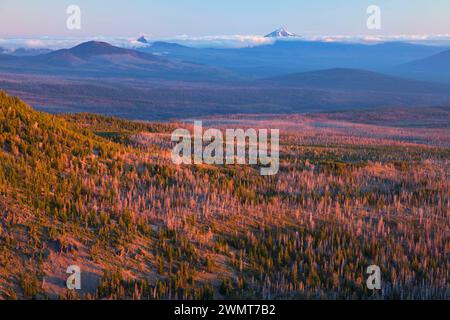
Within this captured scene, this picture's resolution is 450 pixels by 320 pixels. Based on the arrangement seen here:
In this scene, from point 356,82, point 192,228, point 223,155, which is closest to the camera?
point 192,228

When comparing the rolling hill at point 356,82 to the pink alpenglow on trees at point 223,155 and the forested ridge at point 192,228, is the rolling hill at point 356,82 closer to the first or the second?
the pink alpenglow on trees at point 223,155

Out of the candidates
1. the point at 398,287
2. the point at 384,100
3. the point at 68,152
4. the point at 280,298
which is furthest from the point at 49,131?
the point at 384,100

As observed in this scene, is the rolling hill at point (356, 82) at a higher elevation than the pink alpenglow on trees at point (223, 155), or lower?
higher

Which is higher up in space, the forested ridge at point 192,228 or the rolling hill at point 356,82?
the rolling hill at point 356,82

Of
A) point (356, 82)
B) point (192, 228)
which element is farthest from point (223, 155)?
point (356, 82)

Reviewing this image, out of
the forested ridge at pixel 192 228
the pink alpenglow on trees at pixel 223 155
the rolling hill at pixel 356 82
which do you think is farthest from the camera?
the rolling hill at pixel 356 82

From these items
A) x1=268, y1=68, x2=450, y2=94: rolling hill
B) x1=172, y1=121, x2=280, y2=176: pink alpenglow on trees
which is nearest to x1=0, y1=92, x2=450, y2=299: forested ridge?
x1=172, y1=121, x2=280, y2=176: pink alpenglow on trees

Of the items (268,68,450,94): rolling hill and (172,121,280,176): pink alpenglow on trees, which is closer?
(172,121,280,176): pink alpenglow on trees

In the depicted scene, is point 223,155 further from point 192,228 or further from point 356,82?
point 356,82

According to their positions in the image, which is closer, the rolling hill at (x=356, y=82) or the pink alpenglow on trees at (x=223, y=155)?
the pink alpenglow on trees at (x=223, y=155)

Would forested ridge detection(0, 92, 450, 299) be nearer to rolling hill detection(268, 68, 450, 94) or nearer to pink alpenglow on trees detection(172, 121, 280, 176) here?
→ pink alpenglow on trees detection(172, 121, 280, 176)

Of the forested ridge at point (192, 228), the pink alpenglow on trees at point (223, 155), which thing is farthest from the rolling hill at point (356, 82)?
the forested ridge at point (192, 228)

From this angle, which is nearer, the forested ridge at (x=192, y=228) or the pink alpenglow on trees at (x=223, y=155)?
the forested ridge at (x=192, y=228)

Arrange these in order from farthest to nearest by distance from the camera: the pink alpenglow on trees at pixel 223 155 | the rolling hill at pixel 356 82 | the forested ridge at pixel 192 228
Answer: the rolling hill at pixel 356 82, the pink alpenglow on trees at pixel 223 155, the forested ridge at pixel 192 228
